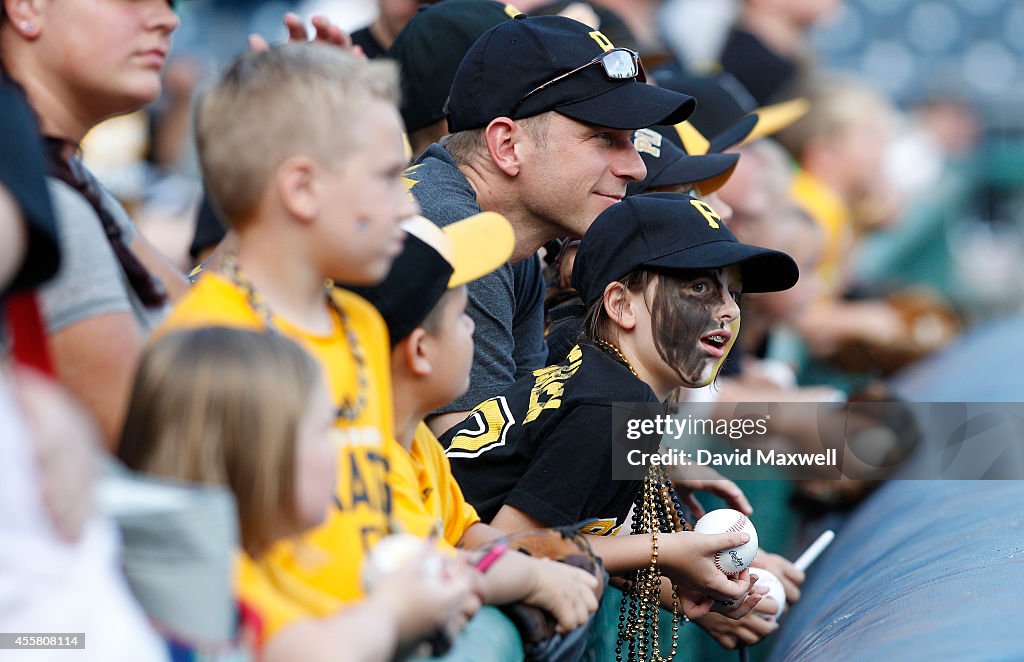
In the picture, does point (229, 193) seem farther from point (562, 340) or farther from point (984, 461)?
point (984, 461)

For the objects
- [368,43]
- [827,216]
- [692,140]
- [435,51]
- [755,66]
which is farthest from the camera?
[827,216]

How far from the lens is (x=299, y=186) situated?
1.98 metres

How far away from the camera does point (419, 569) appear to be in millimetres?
1806

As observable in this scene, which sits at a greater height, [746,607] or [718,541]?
[718,541]

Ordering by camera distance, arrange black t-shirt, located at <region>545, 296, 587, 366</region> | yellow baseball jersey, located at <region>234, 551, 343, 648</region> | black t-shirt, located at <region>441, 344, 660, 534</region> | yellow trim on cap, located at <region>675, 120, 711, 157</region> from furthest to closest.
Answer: yellow trim on cap, located at <region>675, 120, 711, 157</region>
black t-shirt, located at <region>545, 296, 587, 366</region>
black t-shirt, located at <region>441, 344, 660, 534</region>
yellow baseball jersey, located at <region>234, 551, 343, 648</region>

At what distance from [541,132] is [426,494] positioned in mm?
1171

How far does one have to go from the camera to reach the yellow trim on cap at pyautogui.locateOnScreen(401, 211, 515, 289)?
2.34m

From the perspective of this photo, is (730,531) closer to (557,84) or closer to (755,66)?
(557,84)

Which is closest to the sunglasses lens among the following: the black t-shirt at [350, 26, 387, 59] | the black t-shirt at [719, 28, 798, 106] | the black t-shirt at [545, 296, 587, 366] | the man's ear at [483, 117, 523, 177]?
the man's ear at [483, 117, 523, 177]

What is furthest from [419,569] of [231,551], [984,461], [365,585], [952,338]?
[952,338]

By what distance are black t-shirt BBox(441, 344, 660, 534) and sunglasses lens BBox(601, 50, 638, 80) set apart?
2.33ft

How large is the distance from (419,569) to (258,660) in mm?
241

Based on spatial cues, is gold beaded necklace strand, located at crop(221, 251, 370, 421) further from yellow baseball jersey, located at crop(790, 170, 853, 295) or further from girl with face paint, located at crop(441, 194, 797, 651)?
yellow baseball jersey, located at crop(790, 170, 853, 295)

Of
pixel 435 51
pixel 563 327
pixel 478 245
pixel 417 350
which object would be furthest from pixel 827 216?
pixel 417 350
